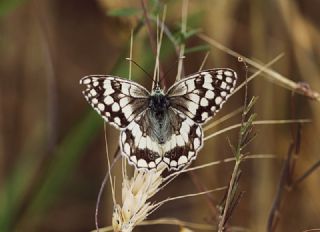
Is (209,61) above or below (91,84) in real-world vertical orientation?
above

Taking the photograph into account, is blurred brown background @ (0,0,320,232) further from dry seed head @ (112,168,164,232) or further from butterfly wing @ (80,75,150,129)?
dry seed head @ (112,168,164,232)

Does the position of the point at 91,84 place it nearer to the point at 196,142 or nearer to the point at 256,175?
the point at 196,142

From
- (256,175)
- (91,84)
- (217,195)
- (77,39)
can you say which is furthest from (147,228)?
(91,84)

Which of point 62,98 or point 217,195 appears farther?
point 62,98

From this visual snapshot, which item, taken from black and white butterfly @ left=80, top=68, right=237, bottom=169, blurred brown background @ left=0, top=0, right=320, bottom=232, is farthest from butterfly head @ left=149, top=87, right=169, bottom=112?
blurred brown background @ left=0, top=0, right=320, bottom=232

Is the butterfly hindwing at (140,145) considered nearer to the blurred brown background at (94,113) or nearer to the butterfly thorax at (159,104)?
the butterfly thorax at (159,104)

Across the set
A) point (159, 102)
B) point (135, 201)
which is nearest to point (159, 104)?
A: point (159, 102)

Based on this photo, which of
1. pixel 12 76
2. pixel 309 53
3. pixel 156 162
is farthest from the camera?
pixel 12 76
